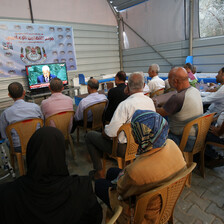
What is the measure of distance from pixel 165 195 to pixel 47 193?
646mm

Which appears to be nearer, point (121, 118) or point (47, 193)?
point (47, 193)

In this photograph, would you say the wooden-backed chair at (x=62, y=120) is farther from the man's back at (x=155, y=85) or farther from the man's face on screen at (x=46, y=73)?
the man's face on screen at (x=46, y=73)

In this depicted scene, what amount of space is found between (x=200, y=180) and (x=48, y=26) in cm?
646

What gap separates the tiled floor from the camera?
1.61 m

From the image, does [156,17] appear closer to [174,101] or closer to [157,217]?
[174,101]

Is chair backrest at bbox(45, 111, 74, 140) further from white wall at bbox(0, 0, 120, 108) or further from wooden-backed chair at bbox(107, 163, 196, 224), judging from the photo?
white wall at bbox(0, 0, 120, 108)

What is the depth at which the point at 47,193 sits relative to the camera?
875mm

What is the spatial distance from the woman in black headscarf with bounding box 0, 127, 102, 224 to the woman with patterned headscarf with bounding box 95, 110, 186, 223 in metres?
0.24

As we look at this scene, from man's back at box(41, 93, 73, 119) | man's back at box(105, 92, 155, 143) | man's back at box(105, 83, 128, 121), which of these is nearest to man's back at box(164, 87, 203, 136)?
man's back at box(105, 92, 155, 143)

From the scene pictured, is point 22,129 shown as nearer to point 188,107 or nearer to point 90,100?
point 90,100

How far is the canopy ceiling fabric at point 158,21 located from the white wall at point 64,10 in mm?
1038

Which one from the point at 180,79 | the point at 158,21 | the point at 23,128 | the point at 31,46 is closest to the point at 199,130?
the point at 180,79

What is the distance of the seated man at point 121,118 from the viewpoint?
183 cm

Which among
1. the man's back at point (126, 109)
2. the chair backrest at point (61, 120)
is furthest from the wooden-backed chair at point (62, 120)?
the man's back at point (126, 109)
